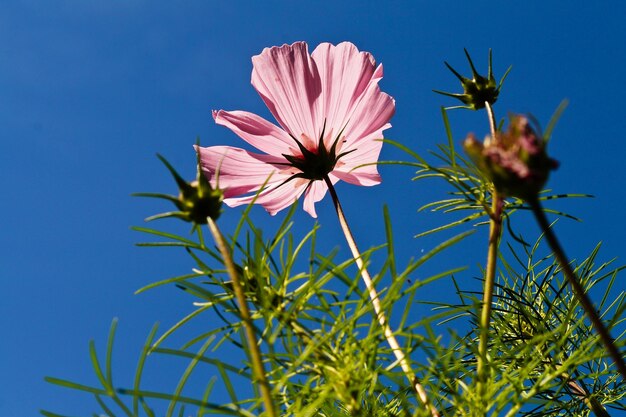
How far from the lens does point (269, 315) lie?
47 cm

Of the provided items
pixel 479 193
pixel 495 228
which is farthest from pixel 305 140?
pixel 495 228

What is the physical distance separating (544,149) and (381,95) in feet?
1.80

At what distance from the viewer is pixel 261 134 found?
2.86 ft

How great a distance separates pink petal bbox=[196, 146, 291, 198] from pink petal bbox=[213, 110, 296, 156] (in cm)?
1

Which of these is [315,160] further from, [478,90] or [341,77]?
[478,90]

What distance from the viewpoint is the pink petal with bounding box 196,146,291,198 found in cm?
79

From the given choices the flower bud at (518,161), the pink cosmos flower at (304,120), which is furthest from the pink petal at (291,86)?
the flower bud at (518,161)

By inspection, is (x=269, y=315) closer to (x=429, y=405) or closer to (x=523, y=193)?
(x=429, y=405)

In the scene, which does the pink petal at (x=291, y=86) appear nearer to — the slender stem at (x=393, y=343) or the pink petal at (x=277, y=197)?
the pink petal at (x=277, y=197)

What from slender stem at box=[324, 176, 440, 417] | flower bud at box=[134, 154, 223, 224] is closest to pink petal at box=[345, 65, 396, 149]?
slender stem at box=[324, 176, 440, 417]

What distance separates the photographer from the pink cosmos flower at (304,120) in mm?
829

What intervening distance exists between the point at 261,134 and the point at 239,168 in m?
0.06

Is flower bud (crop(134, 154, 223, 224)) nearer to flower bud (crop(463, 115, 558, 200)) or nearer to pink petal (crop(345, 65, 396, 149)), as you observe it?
flower bud (crop(463, 115, 558, 200))

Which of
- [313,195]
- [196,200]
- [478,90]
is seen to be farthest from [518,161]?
[313,195]
